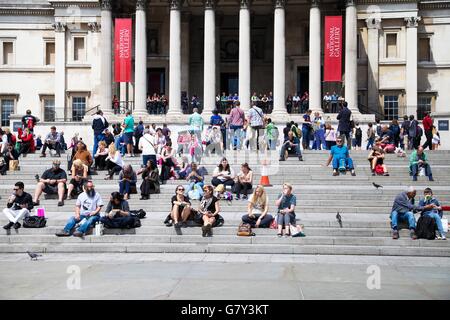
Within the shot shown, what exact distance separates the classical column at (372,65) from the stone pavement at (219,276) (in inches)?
1205

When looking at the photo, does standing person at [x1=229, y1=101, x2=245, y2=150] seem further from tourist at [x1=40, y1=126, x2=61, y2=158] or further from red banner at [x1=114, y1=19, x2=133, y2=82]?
red banner at [x1=114, y1=19, x2=133, y2=82]

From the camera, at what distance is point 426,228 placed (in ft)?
57.3

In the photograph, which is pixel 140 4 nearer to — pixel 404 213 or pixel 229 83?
pixel 229 83

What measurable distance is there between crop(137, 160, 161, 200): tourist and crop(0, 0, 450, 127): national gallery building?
19.9 m

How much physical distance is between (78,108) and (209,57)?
40.1 feet

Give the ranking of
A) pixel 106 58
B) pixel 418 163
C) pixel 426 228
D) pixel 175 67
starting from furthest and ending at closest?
pixel 106 58, pixel 175 67, pixel 418 163, pixel 426 228

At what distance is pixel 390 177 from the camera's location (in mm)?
25406

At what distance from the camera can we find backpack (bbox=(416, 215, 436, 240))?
1744 cm

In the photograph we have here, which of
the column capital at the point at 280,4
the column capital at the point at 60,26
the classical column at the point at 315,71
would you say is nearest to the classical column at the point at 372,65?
the classical column at the point at 315,71

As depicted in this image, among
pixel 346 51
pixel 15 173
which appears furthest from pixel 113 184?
pixel 346 51

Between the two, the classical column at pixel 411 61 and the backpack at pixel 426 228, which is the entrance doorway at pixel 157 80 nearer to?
the classical column at pixel 411 61

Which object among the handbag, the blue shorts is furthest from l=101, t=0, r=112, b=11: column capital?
the handbag

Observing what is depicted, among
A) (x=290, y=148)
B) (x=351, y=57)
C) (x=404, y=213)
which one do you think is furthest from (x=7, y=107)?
(x=404, y=213)

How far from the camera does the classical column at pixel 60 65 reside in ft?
Result: 157
